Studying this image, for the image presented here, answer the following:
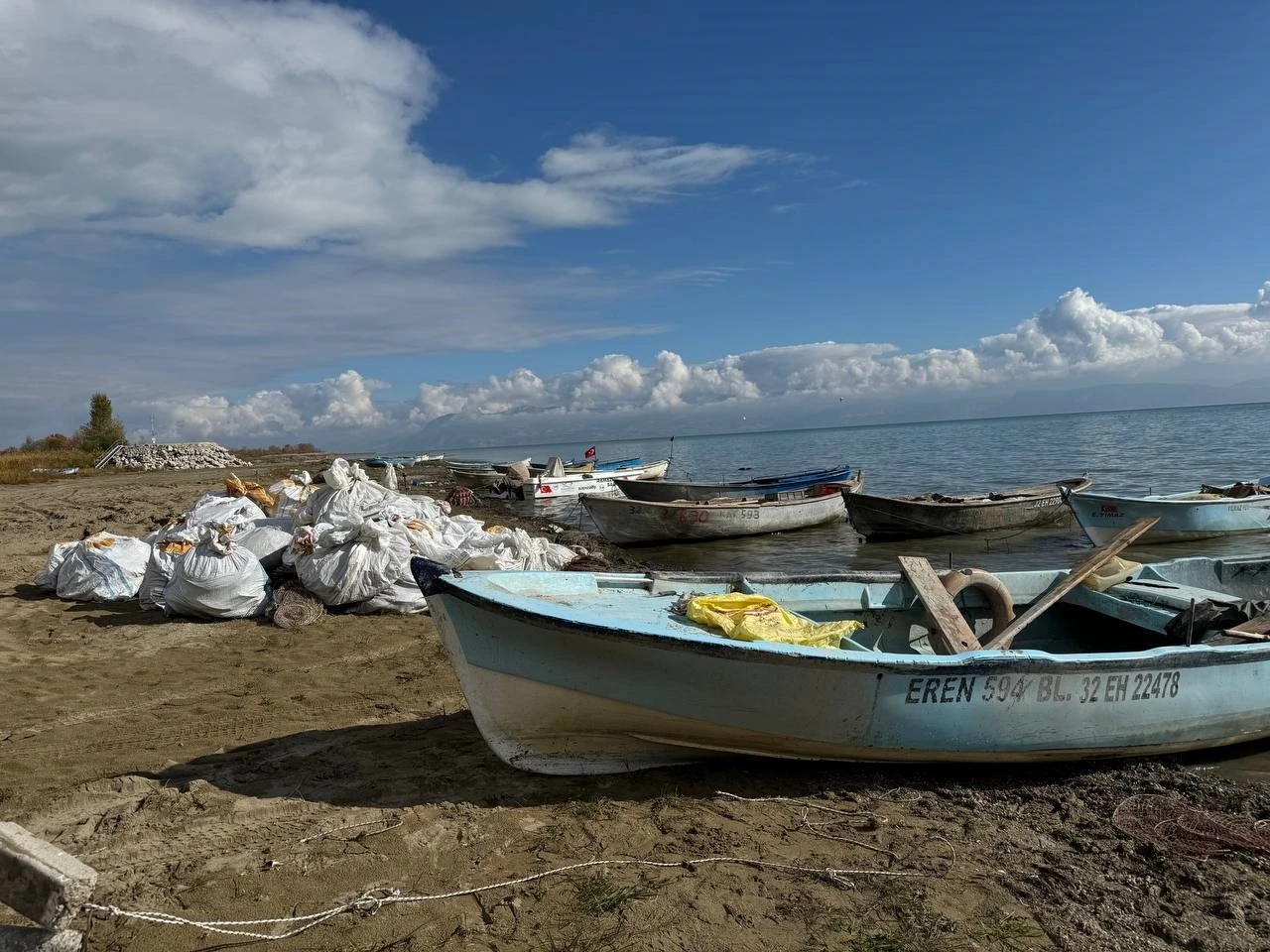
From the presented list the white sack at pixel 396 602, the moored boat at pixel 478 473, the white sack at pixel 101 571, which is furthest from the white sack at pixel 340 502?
the moored boat at pixel 478 473

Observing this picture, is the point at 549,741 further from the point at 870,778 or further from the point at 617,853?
the point at 870,778

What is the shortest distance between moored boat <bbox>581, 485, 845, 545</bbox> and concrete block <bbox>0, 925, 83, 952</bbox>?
45.5 ft

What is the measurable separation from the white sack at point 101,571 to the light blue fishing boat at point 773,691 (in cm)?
626

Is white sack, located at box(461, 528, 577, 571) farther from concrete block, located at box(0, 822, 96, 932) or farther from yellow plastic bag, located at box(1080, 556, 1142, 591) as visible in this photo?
concrete block, located at box(0, 822, 96, 932)

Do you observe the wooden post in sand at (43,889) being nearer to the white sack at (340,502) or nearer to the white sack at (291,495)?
the white sack at (340,502)

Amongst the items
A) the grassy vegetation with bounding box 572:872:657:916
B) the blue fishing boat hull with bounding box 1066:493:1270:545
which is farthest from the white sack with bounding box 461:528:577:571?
the blue fishing boat hull with bounding box 1066:493:1270:545

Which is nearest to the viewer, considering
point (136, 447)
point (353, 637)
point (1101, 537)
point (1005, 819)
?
point (1005, 819)

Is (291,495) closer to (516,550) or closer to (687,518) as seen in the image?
(516,550)

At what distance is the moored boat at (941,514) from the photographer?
16.6 metres

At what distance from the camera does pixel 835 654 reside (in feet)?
14.5

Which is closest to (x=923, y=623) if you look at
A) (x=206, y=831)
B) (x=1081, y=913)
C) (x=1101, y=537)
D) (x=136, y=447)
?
(x=1081, y=913)

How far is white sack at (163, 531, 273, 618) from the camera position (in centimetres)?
822

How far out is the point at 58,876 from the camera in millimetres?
2588

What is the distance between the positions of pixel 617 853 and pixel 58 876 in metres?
2.30
